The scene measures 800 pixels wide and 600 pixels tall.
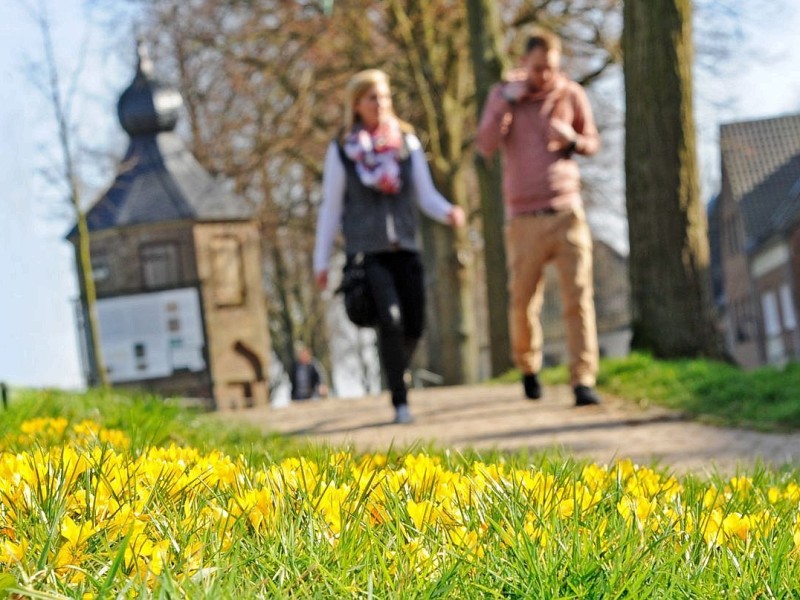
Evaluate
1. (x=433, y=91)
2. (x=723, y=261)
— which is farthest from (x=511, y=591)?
(x=723, y=261)

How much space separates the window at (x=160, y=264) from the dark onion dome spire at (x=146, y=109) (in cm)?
385

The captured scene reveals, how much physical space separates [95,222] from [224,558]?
151 feet

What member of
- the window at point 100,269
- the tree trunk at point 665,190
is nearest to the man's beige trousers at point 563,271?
the tree trunk at point 665,190

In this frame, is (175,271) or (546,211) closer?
(546,211)

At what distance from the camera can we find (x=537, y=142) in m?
10.5

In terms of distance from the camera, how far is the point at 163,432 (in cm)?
631

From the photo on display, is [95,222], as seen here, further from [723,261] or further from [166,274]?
[723,261]

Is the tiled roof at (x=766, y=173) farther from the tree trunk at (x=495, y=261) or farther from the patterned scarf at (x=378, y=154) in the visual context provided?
the patterned scarf at (x=378, y=154)

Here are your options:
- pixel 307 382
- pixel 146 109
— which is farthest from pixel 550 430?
pixel 146 109

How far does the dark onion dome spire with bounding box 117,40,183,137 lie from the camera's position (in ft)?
140

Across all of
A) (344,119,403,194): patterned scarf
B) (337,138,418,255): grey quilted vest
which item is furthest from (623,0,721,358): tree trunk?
(344,119,403,194): patterned scarf

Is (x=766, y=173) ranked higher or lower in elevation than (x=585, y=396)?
higher

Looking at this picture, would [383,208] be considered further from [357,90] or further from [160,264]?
Result: [160,264]

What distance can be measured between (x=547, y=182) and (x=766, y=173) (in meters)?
40.7
